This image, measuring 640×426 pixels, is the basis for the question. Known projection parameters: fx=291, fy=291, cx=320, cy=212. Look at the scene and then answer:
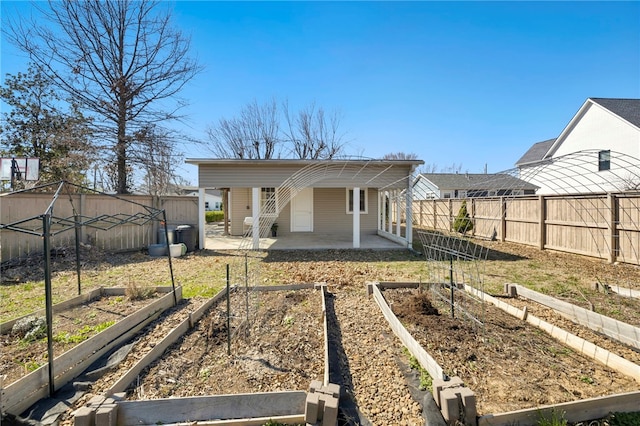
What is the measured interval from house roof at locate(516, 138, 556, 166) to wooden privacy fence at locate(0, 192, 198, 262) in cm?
2582

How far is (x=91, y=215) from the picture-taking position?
28.7ft

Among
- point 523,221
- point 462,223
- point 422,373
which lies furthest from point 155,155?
point 523,221

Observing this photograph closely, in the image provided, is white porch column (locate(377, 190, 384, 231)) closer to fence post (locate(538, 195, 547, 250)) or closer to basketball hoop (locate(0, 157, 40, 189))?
fence post (locate(538, 195, 547, 250))

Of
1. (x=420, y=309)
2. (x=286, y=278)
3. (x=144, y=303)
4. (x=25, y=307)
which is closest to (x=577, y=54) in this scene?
(x=420, y=309)

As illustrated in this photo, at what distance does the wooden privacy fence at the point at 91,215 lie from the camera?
6.97 meters

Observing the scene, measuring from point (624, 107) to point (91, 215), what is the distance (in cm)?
2555

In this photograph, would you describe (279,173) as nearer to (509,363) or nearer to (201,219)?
(201,219)

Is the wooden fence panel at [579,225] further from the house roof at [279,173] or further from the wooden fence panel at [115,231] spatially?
the wooden fence panel at [115,231]

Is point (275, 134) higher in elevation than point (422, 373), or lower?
higher

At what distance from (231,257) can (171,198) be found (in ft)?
12.1

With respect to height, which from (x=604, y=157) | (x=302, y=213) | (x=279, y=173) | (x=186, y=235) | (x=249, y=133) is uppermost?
(x=249, y=133)

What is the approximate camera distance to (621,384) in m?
2.56

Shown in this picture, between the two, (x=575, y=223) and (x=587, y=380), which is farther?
(x=575, y=223)

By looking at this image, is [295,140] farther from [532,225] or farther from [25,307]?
[25,307]
